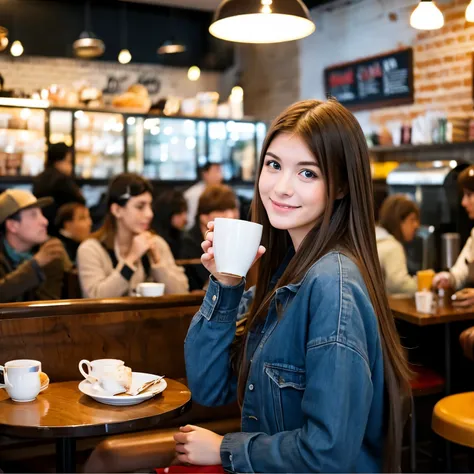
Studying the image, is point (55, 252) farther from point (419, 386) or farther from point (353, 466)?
point (353, 466)

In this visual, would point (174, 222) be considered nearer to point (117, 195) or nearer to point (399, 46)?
point (117, 195)

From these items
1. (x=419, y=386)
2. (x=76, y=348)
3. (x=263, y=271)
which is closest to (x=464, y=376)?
(x=419, y=386)

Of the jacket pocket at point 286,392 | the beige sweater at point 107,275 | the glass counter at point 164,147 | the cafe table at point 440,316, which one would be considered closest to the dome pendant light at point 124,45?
the glass counter at point 164,147

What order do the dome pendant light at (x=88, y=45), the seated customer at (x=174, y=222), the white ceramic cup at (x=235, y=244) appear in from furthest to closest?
the dome pendant light at (x=88, y=45) → the seated customer at (x=174, y=222) → the white ceramic cup at (x=235, y=244)

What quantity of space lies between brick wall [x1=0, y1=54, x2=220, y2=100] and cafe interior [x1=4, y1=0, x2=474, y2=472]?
22 mm

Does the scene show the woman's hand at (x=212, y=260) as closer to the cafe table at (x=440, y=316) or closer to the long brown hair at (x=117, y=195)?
the cafe table at (x=440, y=316)

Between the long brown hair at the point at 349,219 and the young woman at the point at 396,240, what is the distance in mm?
2486

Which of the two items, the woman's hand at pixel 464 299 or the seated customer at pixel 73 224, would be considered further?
the seated customer at pixel 73 224

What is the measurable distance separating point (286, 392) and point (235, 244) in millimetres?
348

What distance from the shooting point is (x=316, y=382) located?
1385 millimetres

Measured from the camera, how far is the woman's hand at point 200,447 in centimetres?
158

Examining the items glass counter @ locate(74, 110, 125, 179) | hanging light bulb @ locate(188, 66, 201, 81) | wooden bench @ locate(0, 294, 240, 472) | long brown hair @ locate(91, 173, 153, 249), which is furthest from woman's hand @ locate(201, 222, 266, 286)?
hanging light bulb @ locate(188, 66, 201, 81)

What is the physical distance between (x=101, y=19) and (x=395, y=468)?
351 inches

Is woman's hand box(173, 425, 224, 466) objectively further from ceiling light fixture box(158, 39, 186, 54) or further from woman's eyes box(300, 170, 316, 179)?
ceiling light fixture box(158, 39, 186, 54)
